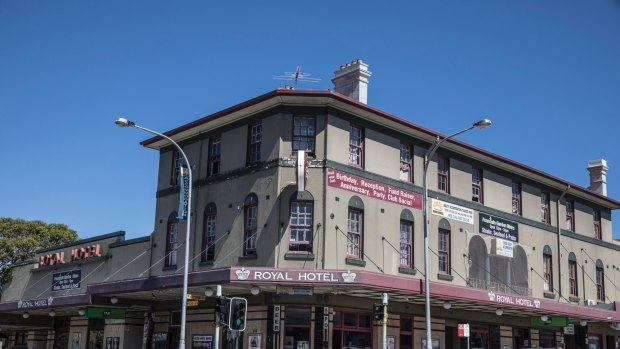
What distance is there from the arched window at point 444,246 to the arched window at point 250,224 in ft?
27.6

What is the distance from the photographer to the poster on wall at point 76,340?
38.2 metres

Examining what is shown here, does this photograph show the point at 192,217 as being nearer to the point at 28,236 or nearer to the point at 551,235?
the point at 551,235

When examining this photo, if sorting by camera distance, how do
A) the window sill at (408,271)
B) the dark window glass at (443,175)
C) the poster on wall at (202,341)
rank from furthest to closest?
the dark window glass at (443,175) → the window sill at (408,271) → the poster on wall at (202,341)

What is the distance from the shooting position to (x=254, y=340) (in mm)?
27219

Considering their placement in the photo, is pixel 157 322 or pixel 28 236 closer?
pixel 157 322

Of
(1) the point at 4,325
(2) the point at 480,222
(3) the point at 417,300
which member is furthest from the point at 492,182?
(1) the point at 4,325

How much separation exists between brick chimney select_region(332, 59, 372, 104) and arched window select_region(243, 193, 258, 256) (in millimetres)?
6294

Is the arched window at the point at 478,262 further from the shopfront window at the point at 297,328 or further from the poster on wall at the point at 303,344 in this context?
the poster on wall at the point at 303,344

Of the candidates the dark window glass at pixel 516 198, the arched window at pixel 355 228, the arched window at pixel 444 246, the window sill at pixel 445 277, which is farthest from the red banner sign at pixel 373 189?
the dark window glass at pixel 516 198

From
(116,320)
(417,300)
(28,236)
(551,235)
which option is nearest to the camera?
(417,300)

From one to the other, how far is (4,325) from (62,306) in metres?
8.17

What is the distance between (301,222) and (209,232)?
4863 mm

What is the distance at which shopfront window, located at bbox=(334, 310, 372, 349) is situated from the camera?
27906 millimetres

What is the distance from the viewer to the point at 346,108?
94.6ft
